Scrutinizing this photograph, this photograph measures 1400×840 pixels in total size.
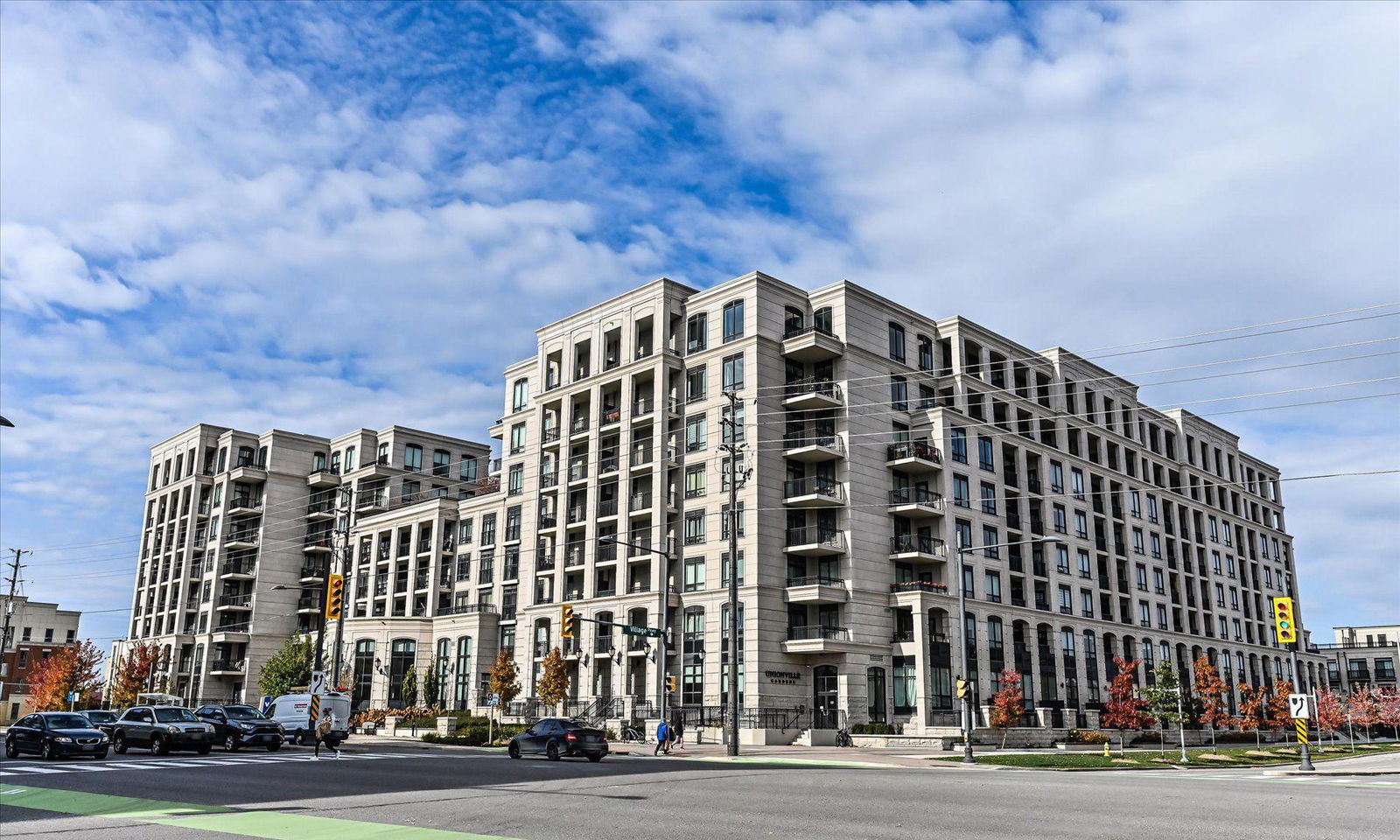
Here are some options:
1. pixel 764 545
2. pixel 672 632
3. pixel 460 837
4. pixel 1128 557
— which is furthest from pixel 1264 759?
pixel 460 837

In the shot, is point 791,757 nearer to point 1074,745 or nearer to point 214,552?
point 1074,745

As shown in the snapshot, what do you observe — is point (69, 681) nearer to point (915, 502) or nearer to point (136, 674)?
point (136, 674)

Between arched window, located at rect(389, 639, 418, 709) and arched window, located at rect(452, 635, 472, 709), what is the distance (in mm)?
6235

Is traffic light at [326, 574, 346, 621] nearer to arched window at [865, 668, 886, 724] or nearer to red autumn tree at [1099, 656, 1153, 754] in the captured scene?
arched window at [865, 668, 886, 724]

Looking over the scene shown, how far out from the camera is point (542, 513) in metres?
71.3

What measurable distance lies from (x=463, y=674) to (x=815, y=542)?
3085 cm

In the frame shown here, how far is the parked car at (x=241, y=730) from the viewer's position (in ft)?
130

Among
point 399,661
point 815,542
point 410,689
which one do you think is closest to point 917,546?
point 815,542

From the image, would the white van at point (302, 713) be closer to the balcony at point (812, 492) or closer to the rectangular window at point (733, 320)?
the balcony at point (812, 492)

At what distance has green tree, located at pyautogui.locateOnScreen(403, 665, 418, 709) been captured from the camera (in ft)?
254

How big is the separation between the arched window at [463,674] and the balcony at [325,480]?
99.7 feet

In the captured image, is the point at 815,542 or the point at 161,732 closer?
the point at 161,732

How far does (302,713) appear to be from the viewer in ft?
165

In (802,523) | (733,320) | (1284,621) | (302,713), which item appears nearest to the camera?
(1284,621)
